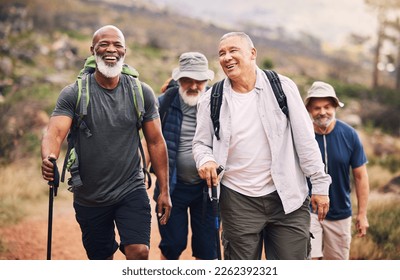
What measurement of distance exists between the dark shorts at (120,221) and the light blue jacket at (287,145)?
710 millimetres

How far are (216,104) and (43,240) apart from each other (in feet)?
14.1

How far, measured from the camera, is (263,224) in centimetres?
332

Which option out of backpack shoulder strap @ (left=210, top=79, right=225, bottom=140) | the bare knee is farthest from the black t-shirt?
backpack shoulder strap @ (left=210, top=79, right=225, bottom=140)

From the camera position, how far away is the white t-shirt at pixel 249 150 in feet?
10.6

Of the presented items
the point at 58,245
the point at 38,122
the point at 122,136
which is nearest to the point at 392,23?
the point at 38,122

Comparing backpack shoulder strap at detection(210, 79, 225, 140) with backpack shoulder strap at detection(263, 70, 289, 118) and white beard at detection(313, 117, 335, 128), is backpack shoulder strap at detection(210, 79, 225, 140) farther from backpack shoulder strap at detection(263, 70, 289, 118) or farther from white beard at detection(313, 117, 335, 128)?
white beard at detection(313, 117, 335, 128)

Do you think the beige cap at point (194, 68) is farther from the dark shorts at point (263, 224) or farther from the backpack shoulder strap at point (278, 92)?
the dark shorts at point (263, 224)

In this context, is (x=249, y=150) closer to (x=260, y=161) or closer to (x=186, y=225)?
(x=260, y=161)

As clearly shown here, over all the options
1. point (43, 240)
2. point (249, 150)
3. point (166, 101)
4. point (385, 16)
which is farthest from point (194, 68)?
point (385, 16)

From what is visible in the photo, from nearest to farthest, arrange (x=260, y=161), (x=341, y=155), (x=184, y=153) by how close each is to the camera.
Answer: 1. (x=260, y=161)
2. (x=341, y=155)
3. (x=184, y=153)

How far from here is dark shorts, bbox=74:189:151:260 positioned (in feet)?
12.0

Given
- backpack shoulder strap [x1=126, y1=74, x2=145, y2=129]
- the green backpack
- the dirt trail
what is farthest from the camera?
the dirt trail

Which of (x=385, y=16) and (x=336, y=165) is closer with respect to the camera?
(x=336, y=165)

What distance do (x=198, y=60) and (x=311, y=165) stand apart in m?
1.63
